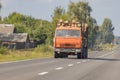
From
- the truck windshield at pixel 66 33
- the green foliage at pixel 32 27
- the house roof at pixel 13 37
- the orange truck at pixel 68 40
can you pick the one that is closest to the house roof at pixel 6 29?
the green foliage at pixel 32 27

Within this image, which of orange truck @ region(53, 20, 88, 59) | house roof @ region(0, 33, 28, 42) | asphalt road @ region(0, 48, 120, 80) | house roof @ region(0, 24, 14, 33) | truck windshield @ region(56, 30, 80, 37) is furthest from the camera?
house roof @ region(0, 24, 14, 33)

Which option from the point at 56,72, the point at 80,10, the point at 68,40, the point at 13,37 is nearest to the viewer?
the point at 56,72

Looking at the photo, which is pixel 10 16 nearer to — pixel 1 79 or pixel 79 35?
pixel 79 35

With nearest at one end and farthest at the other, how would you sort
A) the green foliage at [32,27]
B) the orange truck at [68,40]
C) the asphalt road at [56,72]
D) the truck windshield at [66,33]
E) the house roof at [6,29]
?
the asphalt road at [56,72]
the orange truck at [68,40]
the truck windshield at [66,33]
the green foliage at [32,27]
the house roof at [6,29]

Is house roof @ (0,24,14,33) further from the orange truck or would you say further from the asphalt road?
the asphalt road

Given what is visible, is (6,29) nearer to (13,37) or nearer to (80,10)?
(13,37)

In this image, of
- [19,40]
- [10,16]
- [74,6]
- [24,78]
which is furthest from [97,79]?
[10,16]

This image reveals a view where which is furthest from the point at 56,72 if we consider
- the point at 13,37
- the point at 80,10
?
the point at 80,10

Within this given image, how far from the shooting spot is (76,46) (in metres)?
43.8

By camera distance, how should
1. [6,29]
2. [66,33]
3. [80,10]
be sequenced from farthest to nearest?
[80,10] < [6,29] < [66,33]

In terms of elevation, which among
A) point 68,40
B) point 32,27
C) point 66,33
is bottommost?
point 68,40

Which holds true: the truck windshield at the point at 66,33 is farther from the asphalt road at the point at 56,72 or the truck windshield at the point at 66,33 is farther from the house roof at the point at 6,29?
the house roof at the point at 6,29

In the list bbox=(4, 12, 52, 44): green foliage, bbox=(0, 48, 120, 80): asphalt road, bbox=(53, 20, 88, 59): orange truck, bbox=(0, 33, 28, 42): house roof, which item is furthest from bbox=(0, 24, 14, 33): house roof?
bbox=(0, 48, 120, 80): asphalt road

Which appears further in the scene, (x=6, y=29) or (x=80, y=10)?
(x=80, y=10)
